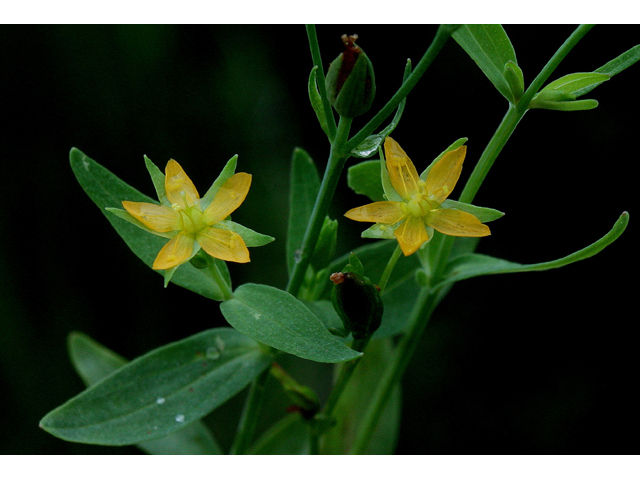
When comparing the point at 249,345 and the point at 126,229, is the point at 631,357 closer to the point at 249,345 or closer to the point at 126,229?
the point at 249,345

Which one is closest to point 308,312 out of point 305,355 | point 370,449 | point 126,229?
point 305,355

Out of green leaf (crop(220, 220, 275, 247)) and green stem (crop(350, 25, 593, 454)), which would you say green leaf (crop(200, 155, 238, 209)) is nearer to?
green leaf (crop(220, 220, 275, 247))

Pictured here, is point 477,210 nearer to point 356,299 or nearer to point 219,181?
point 356,299

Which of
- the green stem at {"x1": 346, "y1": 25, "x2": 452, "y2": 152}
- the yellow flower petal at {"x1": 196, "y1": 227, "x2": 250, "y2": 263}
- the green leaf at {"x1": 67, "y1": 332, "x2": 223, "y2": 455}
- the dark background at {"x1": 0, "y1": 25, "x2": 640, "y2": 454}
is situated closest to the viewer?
the green stem at {"x1": 346, "y1": 25, "x2": 452, "y2": 152}

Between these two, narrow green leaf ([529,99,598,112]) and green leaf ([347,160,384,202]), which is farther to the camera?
green leaf ([347,160,384,202])

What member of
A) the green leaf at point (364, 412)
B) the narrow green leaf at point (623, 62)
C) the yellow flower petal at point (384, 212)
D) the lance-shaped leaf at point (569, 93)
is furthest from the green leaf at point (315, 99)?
the green leaf at point (364, 412)

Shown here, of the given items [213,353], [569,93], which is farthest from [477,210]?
[213,353]

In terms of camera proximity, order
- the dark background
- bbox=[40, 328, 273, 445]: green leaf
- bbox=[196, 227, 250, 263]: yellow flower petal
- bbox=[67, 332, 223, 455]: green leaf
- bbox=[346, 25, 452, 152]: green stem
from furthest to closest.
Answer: the dark background, bbox=[67, 332, 223, 455]: green leaf, bbox=[40, 328, 273, 445]: green leaf, bbox=[196, 227, 250, 263]: yellow flower petal, bbox=[346, 25, 452, 152]: green stem

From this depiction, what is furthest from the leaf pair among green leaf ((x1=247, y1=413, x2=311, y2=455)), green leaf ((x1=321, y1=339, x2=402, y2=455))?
green leaf ((x1=247, y1=413, x2=311, y2=455))
